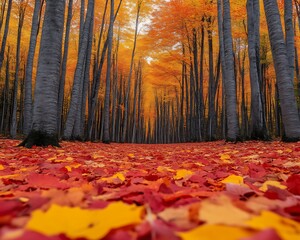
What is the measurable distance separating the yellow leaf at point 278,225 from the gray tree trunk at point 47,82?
5105mm

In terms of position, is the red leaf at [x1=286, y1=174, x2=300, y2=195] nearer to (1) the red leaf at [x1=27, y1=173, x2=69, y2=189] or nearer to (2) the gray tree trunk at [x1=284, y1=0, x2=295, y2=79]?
(1) the red leaf at [x1=27, y1=173, x2=69, y2=189]

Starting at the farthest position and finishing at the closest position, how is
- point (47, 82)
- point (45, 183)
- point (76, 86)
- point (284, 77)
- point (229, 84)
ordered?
point (76, 86) < point (229, 84) < point (284, 77) < point (47, 82) < point (45, 183)

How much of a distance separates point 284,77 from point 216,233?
6.13 metres

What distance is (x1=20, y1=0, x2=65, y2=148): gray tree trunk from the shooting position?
523 cm

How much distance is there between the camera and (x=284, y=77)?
19.3 feet

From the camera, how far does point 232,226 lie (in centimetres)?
61

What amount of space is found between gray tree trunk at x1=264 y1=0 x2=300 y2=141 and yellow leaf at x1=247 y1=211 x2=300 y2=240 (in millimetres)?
5853

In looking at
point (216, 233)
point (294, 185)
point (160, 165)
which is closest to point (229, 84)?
point (160, 165)

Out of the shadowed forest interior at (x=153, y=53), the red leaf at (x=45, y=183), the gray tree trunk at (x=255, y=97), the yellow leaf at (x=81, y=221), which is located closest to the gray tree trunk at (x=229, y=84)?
the shadowed forest interior at (x=153, y=53)

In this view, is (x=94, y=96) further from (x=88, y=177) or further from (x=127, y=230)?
(x=127, y=230)

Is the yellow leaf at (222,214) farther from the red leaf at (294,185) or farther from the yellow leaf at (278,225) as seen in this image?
the red leaf at (294,185)

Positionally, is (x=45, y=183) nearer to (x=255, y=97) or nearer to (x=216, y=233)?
(x=216, y=233)

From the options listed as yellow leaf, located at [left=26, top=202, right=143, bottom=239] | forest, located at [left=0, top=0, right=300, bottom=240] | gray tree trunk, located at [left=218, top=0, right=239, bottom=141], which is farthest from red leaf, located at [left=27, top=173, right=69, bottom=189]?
gray tree trunk, located at [left=218, top=0, right=239, bottom=141]

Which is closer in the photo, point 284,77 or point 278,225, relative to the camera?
point 278,225
